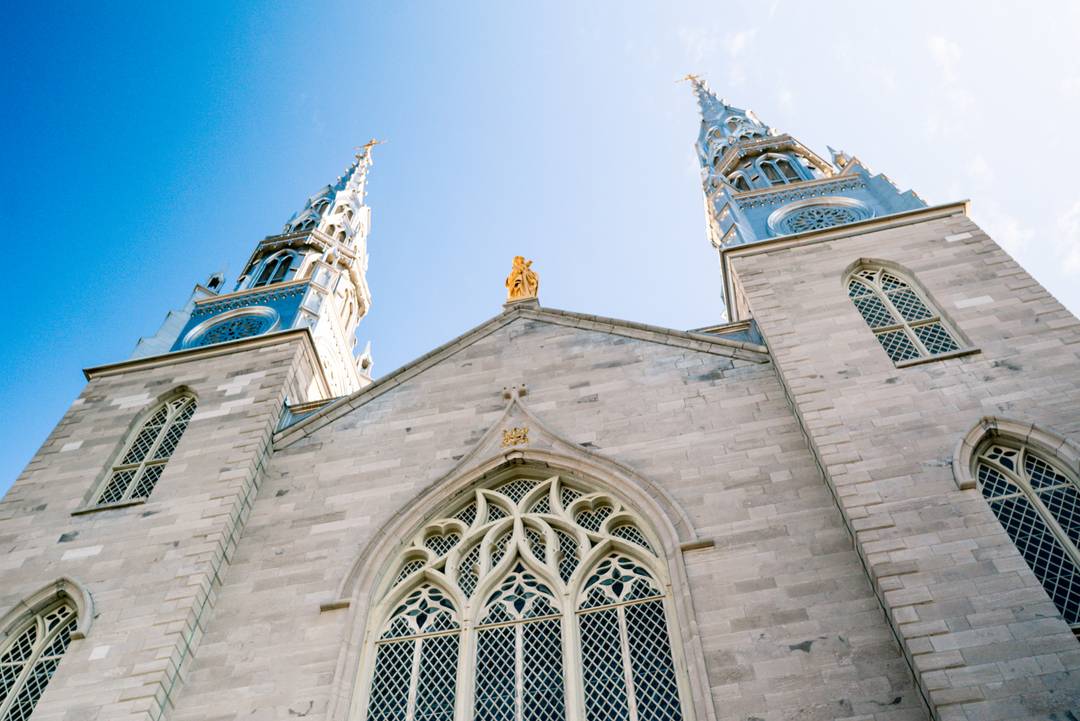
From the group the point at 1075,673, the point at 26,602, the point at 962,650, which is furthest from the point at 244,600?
the point at 1075,673

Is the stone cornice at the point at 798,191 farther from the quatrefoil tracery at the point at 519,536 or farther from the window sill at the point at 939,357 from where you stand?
the quatrefoil tracery at the point at 519,536

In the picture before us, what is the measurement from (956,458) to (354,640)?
6517 mm

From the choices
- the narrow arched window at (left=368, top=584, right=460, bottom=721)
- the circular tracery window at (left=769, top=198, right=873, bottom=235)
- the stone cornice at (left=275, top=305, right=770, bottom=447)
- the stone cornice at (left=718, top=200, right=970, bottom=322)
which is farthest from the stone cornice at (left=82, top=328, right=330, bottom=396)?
the circular tracery window at (left=769, top=198, right=873, bottom=235)

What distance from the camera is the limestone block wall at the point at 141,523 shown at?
9.73m

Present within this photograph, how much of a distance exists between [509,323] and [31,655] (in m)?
7.80

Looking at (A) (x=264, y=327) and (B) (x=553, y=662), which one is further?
(A) (x=264, y=327)

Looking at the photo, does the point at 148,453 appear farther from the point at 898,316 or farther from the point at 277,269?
the point at 898,316

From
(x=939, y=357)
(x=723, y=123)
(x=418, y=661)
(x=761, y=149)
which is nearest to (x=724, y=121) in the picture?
(x=723, y=123)

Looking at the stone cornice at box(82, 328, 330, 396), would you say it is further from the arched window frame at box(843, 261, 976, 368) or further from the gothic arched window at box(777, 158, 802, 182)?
the gothic arched window at box(777, 158, 802, 182)

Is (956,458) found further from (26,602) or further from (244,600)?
(26,602)

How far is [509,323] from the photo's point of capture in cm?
1484

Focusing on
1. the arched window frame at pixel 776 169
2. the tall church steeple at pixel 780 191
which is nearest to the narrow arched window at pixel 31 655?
the tall church steeple at pixel 780 191

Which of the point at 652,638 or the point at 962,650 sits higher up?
the point at 652,638

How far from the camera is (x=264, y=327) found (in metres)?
17.3
